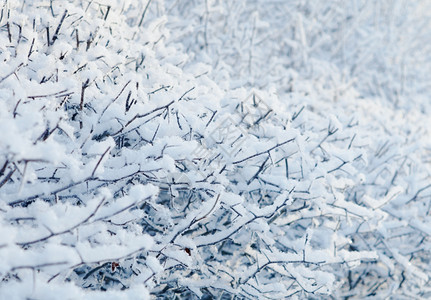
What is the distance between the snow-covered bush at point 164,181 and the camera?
120 cm

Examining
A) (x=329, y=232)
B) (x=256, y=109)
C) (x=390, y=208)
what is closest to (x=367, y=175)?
(x=390, y=208)

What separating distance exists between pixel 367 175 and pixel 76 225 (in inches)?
87.9

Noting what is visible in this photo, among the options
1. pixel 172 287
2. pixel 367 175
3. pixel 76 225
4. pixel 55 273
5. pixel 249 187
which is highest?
pixel 76 225

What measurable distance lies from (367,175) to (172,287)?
159cm

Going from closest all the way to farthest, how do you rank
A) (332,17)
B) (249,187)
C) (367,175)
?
(249,187) → (367,175) → (332,17)

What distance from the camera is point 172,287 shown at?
6.56ft

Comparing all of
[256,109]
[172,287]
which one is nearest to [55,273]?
[172,287]

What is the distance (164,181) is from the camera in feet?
5.73

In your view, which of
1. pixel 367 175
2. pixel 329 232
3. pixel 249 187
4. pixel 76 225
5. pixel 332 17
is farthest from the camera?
pixel 332 17

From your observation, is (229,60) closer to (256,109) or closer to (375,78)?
(256,109)

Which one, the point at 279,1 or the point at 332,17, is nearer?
the point at 279,1

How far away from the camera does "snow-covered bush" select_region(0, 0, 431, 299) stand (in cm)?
120

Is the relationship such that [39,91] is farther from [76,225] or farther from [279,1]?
[279,1]

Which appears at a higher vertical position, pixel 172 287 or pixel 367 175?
pixel 367 175
